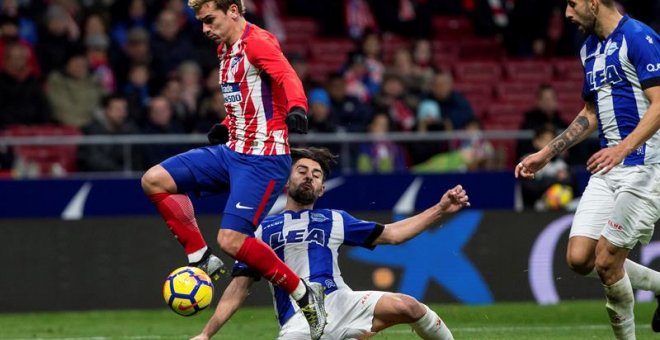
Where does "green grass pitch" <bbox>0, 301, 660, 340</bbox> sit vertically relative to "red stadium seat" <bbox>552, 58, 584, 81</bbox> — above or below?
below

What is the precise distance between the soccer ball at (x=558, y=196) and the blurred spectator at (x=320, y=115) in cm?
275

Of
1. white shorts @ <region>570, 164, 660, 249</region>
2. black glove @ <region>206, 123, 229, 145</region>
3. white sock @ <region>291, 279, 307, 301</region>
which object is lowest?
white sock @ <region>291, 279, 307, 301</region>

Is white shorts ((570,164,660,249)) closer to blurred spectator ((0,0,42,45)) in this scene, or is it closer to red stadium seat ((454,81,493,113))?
blurred spectator ((0,0,42,45))

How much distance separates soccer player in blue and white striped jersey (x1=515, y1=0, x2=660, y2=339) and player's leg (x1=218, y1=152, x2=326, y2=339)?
1.59 metres

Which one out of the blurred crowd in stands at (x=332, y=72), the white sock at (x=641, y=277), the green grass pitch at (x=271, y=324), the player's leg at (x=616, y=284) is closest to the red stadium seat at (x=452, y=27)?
the blurred crowd in stands at (x=332, y=72)

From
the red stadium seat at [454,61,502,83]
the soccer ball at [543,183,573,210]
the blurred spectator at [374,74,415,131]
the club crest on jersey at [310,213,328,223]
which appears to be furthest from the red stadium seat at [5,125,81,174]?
the red stadium seat at [454,61,502,83]

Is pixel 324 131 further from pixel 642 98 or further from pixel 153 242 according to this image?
pixel 642 98

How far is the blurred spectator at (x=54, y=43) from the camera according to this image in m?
16.8

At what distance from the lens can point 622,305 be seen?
8.55 metres

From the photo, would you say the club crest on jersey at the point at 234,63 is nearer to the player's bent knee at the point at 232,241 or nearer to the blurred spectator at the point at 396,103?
the player's bent knee at the point at 232,241

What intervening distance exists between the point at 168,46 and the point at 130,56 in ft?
2.01

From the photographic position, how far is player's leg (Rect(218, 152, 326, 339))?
8.27m

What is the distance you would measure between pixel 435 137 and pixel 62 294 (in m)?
4.62

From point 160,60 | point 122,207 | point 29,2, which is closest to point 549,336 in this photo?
point 122,207
